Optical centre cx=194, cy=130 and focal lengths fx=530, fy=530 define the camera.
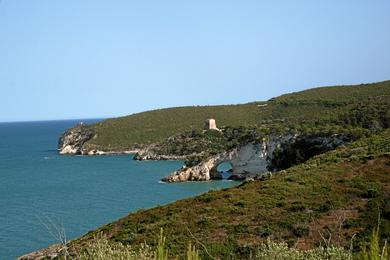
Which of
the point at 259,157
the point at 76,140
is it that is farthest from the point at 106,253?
the point at 76,140

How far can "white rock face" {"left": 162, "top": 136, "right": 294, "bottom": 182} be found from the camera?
68.7 meters

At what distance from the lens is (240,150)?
237 ft

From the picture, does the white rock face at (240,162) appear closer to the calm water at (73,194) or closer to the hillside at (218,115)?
the calm water at (73,194)

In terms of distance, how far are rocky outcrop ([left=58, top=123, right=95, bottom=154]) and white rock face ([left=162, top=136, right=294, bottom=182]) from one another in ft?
175

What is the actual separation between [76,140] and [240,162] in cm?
6754

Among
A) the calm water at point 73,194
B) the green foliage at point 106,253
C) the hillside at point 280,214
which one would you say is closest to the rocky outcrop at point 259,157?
the calm water at point 73,194

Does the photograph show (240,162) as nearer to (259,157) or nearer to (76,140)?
(259,157)

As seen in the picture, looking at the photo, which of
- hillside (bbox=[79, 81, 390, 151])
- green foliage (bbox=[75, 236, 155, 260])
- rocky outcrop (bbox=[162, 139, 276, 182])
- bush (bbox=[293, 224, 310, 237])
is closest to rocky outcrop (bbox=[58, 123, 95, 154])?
hillside (bbox=[79, 81, 390, 151])

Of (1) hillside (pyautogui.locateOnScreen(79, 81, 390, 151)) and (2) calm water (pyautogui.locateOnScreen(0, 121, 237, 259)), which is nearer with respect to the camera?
(2) calm water (pyautogui.locateOnScreen(0, 121, 237, 259))

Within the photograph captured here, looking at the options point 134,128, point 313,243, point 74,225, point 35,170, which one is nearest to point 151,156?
point 35,170

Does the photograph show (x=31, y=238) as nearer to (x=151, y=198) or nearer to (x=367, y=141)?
(x=151, y=198)

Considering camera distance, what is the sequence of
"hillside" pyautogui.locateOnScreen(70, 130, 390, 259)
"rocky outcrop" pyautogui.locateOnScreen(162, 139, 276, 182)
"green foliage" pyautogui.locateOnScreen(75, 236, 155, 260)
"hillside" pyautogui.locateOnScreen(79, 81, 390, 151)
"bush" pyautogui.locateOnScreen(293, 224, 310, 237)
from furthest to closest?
"hillside" pyautogui.locateOnScreen(79, 81, 390, 151)
"rocky outcrop" pyautogui.locateOnScreen(162, 139, 276, 182)
"bush" pyautogui.locateOnScreen(293, 224, 310, 237)
"hillside" pyautogui.locateOnScreen(70, 130, 390, 259)
"green foliage" pyautogui.locateOnScreen(75, 236, 155, 260)

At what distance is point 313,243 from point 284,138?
4796cm

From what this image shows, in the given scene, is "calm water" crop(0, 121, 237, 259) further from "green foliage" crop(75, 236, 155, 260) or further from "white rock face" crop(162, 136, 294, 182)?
"green foliage" crop(75, 236, 155, 260)
